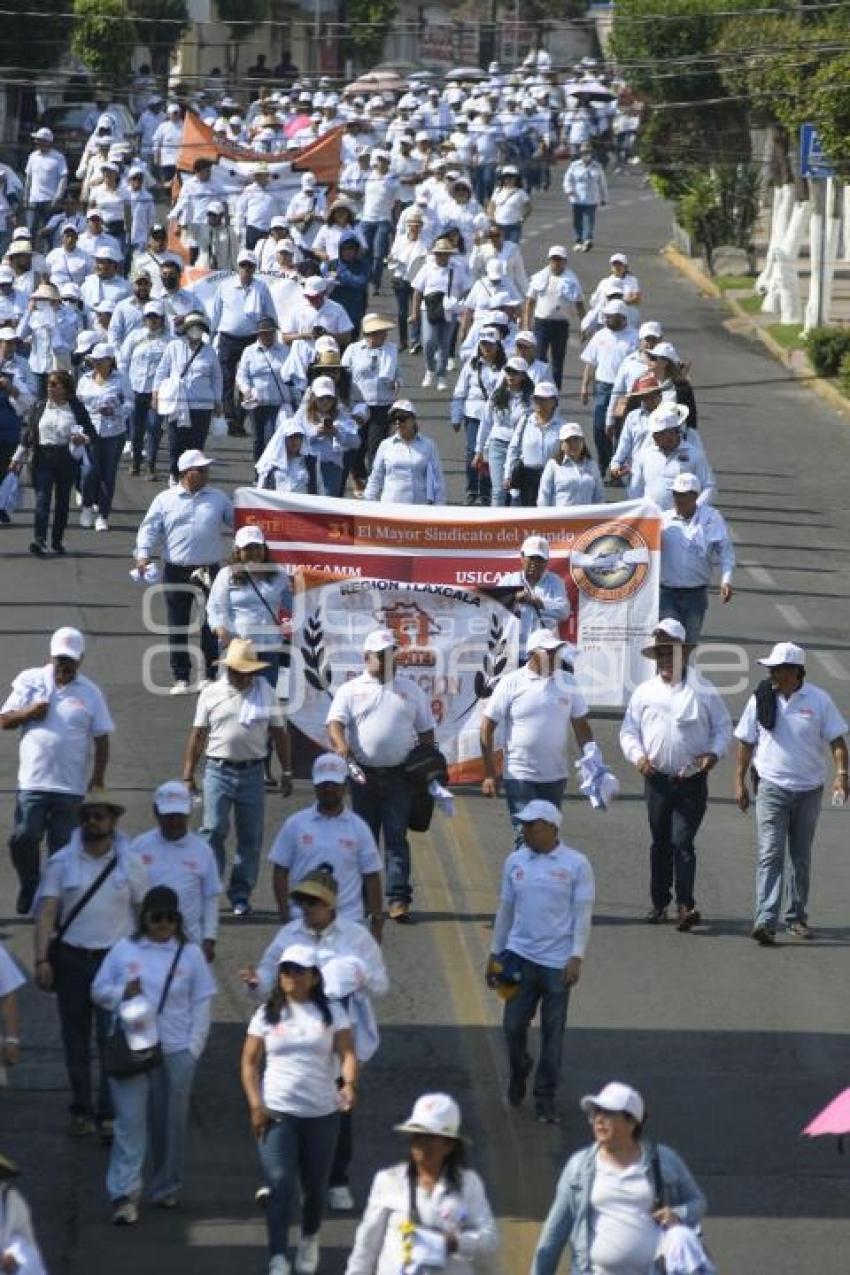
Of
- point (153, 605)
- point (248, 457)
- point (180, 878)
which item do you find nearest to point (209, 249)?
point (248, 457)

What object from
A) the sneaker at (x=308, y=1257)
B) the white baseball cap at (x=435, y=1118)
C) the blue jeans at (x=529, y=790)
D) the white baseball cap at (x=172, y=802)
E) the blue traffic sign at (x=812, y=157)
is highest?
the blue traffic sign at (x=812, y=157)

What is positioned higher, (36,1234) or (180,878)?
(180,878)

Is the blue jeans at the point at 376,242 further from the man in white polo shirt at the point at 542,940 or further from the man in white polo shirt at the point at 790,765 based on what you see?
the man in white polo shirt at the point at 542,940

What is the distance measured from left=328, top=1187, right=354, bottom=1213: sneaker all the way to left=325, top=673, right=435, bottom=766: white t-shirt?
3.98 meters

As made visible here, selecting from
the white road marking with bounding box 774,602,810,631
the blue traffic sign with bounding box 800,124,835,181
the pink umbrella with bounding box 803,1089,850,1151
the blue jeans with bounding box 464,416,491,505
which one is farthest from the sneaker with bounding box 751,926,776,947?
the blue traffic sign with bounding box 800,124,835,181

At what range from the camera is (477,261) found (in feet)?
105

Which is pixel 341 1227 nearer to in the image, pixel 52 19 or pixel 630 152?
pixel 52 19

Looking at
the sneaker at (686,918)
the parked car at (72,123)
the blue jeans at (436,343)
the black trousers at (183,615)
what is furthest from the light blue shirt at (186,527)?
the parked car at (72,123)

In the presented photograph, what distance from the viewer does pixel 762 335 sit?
3862 centimetres

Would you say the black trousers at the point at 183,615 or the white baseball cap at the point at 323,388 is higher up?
the white baseball cap at the point at 323,388

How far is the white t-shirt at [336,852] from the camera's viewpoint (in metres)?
13.4

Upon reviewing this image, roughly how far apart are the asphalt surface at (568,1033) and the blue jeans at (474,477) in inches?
137

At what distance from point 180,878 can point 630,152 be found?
50.6m

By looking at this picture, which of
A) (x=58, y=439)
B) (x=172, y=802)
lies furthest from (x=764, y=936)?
(x=58, y=439)
